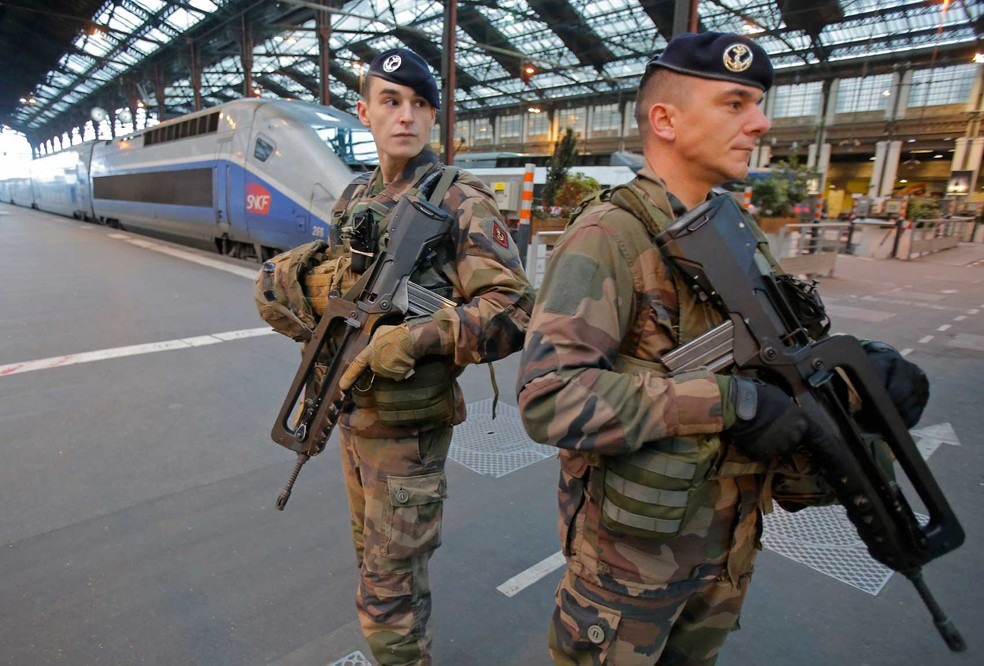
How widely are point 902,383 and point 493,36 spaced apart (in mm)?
30958

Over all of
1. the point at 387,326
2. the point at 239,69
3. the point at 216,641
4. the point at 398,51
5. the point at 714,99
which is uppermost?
A: the point at 239,69

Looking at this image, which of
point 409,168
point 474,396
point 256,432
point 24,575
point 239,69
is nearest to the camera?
point 409,168

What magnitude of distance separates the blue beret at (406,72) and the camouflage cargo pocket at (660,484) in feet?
4.30

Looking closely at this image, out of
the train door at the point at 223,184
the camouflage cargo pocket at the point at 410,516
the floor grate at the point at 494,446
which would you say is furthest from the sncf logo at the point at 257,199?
the camouflage cargo pocket at the point at 410,516

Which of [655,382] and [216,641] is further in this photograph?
[216,641]

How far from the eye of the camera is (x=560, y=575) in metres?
2.38

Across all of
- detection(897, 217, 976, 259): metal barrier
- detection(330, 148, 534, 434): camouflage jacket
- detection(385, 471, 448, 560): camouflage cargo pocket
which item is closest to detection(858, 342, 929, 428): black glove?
detection(330, 148, 534, 434): camouflage jacket

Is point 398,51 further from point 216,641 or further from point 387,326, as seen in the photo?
point 216,641

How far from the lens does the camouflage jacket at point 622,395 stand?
3.52ft

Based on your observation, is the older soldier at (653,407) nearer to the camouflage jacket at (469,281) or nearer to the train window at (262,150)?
the camouflage jacket at (469,281)

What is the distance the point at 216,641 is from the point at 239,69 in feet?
124

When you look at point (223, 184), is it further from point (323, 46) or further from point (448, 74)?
point (323, 46)

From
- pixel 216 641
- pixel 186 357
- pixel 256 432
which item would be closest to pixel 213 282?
pixel 186 357

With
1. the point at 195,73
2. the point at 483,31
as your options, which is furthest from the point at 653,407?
the point at 483,31
